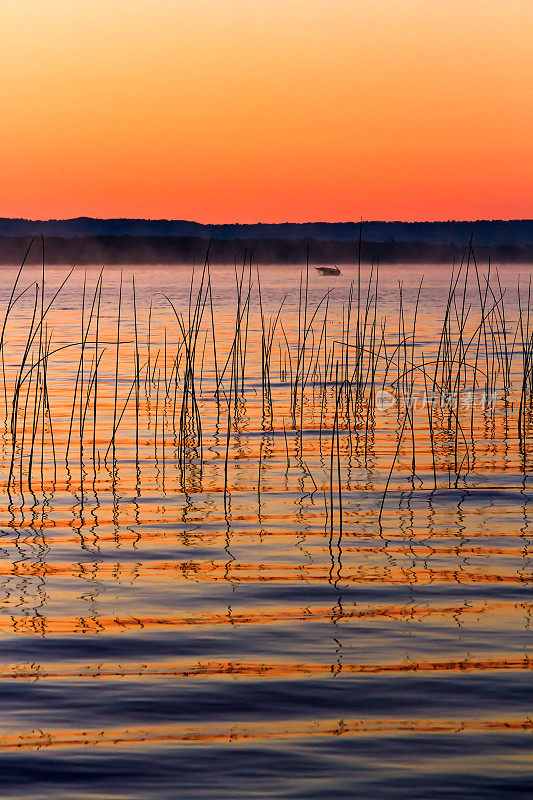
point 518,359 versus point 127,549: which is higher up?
point 518,359

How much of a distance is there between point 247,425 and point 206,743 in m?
6.23

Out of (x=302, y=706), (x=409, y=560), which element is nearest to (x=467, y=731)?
(x=302, y=706)

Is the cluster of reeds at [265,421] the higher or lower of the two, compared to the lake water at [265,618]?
higher

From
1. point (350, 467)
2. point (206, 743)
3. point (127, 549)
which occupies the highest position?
point (350, 467)

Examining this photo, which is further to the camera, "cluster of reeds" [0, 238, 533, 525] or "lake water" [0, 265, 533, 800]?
"cluster of reeds" [0, 238, 533, 525]

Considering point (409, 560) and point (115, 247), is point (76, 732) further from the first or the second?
point (115, 247)

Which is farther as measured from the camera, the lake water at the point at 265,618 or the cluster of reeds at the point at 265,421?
the cluster of reeds at the point at 265,421

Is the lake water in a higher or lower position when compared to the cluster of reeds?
lower

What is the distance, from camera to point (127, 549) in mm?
5297

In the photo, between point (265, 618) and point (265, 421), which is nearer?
point (265, 618)

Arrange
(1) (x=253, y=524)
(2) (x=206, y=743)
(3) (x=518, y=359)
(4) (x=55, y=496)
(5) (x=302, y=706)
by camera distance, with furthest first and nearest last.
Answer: (3) (x=518, y=359), (4) (x=55, y=496), (1) (x=253, y=524), (5) (x=302, y=706), (2) (x=206, y=743)

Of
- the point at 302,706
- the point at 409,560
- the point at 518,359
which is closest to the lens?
the point at 302,706

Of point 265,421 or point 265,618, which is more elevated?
point 265,421

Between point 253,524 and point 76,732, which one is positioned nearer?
point 76,732
